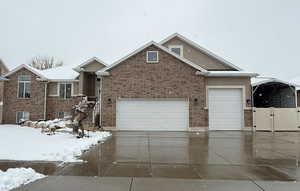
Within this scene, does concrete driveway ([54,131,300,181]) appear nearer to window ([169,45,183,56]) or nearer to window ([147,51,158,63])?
window ([147,51,158,63])

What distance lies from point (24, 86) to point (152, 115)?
12.9 m

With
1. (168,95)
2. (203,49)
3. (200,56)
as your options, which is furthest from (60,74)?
(203,49)

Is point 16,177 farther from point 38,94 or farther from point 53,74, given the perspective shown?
point 53,74

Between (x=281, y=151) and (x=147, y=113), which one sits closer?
(x=281, y=151)

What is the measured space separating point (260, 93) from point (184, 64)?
10.3 m

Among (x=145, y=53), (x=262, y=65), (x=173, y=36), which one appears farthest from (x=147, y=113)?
(x=262, y=65)

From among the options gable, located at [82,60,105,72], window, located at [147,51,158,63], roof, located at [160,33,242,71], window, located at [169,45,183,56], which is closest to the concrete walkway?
window, located at [147,51,158,63]

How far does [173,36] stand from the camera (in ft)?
67.0

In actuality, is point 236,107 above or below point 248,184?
above

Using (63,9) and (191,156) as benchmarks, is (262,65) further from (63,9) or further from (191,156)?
(191,156)

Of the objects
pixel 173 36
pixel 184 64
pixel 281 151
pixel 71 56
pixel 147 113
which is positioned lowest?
pixel 281 151

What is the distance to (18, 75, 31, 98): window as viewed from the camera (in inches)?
863

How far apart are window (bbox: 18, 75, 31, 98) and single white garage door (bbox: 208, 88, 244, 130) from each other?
1593 cm

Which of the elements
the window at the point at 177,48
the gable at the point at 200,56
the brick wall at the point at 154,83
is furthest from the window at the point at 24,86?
the window at the point at 177,48
